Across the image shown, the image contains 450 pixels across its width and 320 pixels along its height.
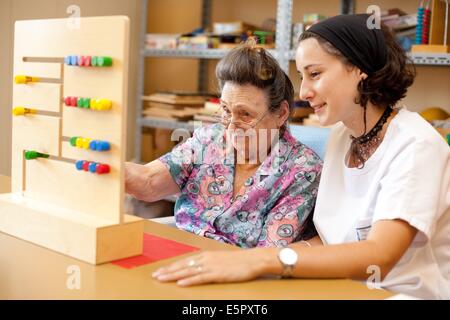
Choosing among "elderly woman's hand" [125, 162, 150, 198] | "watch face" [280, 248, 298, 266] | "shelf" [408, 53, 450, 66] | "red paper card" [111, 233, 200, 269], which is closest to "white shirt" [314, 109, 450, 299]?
"watch face" [280, 248, 298, 266]

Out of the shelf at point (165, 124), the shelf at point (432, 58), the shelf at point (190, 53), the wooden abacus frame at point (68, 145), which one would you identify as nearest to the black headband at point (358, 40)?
the wooden abacus frame at point (68, 145)

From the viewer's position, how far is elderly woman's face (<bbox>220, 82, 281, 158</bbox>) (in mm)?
1604

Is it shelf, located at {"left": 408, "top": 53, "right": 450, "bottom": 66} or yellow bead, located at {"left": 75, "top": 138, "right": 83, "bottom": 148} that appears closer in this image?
yellow bead, located at {"left": 75, "top": 138, "right": 83, "bottom": 148}

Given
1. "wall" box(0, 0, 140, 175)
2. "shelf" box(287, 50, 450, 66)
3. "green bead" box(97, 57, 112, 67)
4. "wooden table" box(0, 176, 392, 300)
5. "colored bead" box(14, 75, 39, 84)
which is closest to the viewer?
"wooden table" box(0, 176, 392, 300)

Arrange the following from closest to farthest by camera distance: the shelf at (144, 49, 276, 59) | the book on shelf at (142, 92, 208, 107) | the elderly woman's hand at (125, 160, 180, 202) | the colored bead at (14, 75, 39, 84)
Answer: the colored bead at (14, 75, 39, 84)
the elderly woman's hand at (125, 160, 180, 202)
the shelf at (144, 49, 276, 59)
the book on shelf at (142, 92, 208, 107)

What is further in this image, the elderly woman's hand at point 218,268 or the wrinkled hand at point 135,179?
the wrinkled hand at point 135,179

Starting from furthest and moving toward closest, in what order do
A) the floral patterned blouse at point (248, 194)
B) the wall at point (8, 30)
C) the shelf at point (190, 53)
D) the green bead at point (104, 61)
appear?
the shelf at point (190, 53) → the wall at point (8, 30) → the floral patterned blouse at point (248, 194) → the green bead at point (104, 61)

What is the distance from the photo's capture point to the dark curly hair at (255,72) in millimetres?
1601

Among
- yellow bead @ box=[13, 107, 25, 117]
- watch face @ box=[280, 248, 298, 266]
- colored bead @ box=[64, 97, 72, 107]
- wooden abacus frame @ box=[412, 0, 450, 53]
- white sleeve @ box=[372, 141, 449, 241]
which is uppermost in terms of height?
wooden abacus frame @ box=[412, 0, 450, 53]

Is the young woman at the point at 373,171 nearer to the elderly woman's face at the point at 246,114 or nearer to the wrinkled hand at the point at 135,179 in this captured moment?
the elderly woman's face at the point at 246,114

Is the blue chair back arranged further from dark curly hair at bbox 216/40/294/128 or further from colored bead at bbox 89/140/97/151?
colored bead at bbox 89/140/97/151
